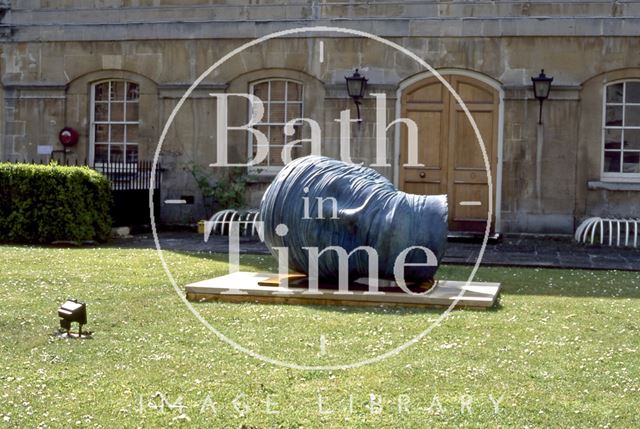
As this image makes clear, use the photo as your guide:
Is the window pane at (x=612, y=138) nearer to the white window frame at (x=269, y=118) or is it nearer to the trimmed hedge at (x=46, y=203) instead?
the white window frame at (x=269, y=118)

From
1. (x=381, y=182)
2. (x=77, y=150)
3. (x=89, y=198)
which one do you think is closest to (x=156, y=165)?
(x=77, y=150)

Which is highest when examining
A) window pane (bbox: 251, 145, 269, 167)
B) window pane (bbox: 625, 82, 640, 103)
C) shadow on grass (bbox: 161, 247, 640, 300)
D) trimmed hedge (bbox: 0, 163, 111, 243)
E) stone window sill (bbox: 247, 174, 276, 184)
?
window pane (bbox: 625, 82, 640, 103)

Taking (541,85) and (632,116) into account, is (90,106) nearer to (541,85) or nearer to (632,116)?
(541,85)

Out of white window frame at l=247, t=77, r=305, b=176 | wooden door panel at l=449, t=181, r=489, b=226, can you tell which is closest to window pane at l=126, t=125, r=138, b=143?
white window frame at l=247, t=77, r=305, b=176

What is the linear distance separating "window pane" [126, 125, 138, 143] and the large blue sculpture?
9.92 meters

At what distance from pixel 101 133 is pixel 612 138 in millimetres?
9611

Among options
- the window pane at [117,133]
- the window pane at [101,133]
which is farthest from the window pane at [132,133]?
the window pane at [101,133]

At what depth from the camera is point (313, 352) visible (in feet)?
23.4

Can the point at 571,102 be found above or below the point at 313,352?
above

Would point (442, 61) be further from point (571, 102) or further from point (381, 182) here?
point (381, 182)

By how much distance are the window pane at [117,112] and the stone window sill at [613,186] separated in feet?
29.1

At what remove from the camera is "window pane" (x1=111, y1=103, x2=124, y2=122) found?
19.2m

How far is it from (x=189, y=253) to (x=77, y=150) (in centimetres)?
617

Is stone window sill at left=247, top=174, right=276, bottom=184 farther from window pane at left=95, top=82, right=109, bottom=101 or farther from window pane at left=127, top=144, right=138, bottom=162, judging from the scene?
window pane at left=95, top=82, right=109, bottom=101
